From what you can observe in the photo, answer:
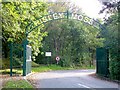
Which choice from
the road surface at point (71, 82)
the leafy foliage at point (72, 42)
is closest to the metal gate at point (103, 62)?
the road surface at point (71, 82)

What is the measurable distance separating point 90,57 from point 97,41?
2.94 metres

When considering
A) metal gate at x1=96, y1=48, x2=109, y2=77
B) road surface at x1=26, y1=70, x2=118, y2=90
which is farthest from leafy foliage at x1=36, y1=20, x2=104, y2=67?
road surface at x1=26, y1=70, x2=118, y2=90

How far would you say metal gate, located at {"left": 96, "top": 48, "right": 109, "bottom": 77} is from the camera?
71.7ft

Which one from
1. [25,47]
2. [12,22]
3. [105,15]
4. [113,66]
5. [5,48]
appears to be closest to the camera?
[12,22]

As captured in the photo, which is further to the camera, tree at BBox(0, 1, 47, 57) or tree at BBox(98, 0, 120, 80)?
tree at BBox(98, 0, 120, 80)

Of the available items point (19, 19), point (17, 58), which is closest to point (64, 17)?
point (17, 58)

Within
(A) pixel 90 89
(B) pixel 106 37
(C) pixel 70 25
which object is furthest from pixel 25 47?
(C) pixel 70 25

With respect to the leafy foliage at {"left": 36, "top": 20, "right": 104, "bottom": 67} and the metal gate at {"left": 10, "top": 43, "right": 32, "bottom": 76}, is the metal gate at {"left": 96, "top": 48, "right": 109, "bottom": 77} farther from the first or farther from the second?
the leafy foliage at {"left": 36, "top": 20, "right": 104, "bottom": 67}

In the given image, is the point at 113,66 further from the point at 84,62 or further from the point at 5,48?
the point at 84,62

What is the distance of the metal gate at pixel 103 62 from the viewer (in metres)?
21.9

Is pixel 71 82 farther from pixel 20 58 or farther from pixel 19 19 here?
pixel 20 58

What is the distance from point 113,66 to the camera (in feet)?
65.2

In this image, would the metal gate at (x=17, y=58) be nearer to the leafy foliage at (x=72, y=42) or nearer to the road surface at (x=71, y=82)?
the road surface at (x=71, y=82)

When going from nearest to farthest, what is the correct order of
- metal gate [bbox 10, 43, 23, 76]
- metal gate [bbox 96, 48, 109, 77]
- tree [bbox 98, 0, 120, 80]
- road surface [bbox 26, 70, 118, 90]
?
road surface [bbox 26, 70, 118, 90], tree [bbox 98, 0, 120, 80], metal gate [bbox 96, 48, 109, 77], metal gate [bbox 10, 43, 23, 76]
